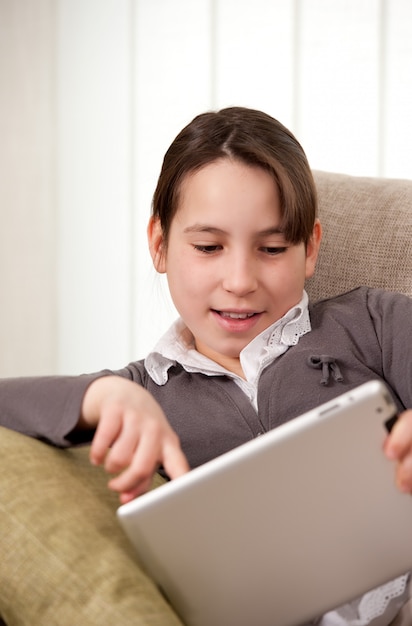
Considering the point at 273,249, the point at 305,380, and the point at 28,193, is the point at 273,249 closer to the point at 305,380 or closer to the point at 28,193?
the point at 305,380

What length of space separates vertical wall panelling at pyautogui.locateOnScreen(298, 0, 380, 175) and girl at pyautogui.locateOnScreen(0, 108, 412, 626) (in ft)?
4.23

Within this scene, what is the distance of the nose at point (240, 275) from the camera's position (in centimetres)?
112

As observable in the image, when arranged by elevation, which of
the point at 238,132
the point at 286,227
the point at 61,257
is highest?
the point at 238,132

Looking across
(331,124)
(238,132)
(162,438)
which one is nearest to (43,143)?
(331,124)

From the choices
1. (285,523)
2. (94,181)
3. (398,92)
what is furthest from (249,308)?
(94,181)

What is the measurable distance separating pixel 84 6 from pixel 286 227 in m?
1.84

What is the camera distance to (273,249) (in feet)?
3.87

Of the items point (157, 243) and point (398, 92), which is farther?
point (398, 92)

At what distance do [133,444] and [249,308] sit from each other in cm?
37

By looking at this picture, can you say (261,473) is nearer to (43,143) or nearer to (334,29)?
(334,29)

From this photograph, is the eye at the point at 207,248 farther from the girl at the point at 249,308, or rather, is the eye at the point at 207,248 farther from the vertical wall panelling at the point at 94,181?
the vertical wall panelling at the point at 94,181

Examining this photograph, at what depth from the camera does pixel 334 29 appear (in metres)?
2.50

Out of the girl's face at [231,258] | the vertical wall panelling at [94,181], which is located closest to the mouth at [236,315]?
the girl's face at [231,258]

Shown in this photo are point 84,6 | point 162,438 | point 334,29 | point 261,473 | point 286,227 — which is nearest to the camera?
point 261,473
